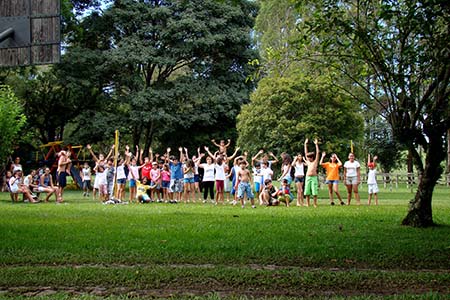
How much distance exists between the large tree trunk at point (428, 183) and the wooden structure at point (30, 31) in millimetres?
8440

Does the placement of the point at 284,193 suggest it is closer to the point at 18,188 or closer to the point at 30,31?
the point at 18,188

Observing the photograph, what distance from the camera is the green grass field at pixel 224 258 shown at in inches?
271

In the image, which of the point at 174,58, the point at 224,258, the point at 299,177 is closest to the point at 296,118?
the point at 174,58

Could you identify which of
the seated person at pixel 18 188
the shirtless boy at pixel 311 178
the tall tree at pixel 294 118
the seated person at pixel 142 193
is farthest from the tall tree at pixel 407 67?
the tall tree at pixel 294 118

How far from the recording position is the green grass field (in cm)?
689

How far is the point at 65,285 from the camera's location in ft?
23.3

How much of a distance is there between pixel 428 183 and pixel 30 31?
8.90 metres

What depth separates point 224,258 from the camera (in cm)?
859

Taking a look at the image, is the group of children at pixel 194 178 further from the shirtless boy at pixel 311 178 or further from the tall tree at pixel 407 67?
the tall tree at pixel 407 67

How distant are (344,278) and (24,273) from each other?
4.31m

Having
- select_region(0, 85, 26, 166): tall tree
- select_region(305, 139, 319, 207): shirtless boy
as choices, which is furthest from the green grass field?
select_region(0, 85, 26, 166): tall tree

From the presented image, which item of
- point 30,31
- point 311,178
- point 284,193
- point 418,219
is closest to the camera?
point 30,31

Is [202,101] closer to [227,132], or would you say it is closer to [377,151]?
[227,132]

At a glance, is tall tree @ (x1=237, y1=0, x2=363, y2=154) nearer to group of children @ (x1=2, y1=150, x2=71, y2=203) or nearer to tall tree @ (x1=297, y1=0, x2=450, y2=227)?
group of children @ (x1=2, y1=150, x2=71, y2=203)
